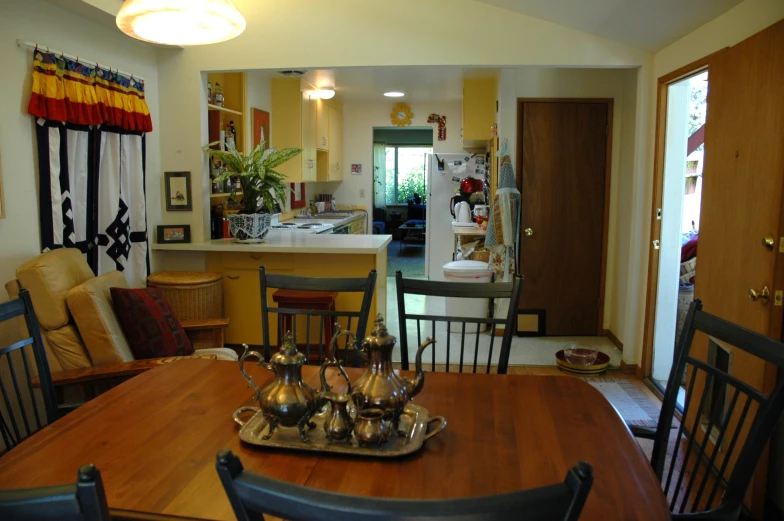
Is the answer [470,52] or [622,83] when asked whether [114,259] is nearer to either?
[470,52]

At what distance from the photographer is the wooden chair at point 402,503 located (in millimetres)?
700

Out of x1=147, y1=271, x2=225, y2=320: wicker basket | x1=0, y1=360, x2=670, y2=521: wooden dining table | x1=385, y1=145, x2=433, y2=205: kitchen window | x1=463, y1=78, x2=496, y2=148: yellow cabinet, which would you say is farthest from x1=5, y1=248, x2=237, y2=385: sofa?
x1=385, y1=145, x2=433, y2=205: kitchen window

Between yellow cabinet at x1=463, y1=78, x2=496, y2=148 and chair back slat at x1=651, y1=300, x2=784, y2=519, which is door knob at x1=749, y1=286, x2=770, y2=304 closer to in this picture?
chair back slat at x1=651, y1=300, x2=784, y2=519

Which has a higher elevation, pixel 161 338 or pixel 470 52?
pixel 470 52

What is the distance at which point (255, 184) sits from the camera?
13.0 feet

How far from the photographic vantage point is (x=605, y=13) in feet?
10.7

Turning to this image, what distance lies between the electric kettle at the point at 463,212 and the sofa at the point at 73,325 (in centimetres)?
379

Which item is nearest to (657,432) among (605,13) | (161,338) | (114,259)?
(161,338)

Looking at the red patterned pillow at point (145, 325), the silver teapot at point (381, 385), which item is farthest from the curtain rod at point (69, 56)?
the silver teapot at point (381, 385)

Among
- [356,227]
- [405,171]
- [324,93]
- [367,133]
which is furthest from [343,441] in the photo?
[405,171]

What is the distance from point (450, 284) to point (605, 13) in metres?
2.07

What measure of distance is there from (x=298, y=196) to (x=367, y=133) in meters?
1.74

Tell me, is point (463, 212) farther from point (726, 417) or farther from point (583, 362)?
point (726, 417)

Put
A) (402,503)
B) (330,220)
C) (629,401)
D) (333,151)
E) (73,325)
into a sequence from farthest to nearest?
(333,151)
(330,220)
(629,401)
(73,325)
(402,503)
